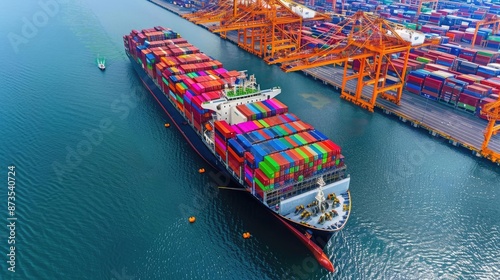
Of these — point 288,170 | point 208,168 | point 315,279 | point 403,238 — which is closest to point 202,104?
point 208,168

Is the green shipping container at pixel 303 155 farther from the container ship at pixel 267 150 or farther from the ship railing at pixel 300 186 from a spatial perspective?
the ship railing at pixel 300 186

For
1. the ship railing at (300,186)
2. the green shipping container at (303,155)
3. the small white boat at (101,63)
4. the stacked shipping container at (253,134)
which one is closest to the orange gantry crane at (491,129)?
the ship railing at (300,186)

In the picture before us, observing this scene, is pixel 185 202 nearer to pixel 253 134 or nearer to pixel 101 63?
pixel 253 134

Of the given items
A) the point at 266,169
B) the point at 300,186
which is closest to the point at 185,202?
the point at 266,169

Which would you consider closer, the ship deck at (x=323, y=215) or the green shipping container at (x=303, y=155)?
the ship deck at (x=323, y=215)

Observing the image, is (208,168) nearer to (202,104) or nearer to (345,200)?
(202,104)

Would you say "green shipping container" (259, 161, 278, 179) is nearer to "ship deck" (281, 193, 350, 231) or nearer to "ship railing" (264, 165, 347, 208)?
"ship railing" (264, 165, 347, 208)

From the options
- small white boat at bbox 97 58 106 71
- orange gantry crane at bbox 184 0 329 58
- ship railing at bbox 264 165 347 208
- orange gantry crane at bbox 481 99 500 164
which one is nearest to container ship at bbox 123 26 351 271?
ship railing at bbox 264 165 347 208
